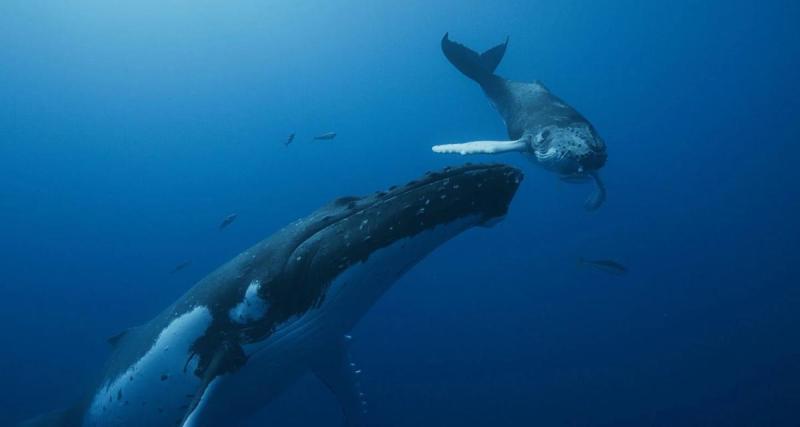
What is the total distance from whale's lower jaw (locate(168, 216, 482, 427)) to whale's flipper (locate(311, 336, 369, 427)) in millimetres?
324

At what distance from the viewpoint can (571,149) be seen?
6797mm

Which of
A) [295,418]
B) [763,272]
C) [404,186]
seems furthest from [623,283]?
[404,186]

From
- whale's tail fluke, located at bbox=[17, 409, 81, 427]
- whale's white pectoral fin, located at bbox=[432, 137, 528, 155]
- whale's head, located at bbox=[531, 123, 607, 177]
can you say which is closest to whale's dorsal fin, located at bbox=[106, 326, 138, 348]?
whale's tail fluke, located at bbox=[17, 409, 81, 427]

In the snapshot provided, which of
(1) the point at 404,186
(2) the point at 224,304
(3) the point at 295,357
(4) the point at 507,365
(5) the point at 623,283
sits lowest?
(3) the point at 295,357

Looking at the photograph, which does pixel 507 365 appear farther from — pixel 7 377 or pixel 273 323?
pixel 7 377

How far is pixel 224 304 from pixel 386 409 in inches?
601

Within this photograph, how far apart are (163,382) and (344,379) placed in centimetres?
220

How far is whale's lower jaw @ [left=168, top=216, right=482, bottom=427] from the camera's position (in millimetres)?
3260

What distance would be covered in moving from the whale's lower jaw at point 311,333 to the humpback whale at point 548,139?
3.56m

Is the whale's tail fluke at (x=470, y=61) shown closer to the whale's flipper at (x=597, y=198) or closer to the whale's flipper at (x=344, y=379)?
the whale's flipper at (x=597, y=198)

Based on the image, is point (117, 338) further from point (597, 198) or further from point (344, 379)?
point (597, 198)

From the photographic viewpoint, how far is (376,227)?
3.12 metres

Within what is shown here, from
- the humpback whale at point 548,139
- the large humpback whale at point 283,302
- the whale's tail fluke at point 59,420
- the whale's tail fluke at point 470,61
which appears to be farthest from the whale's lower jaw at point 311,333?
the whale's tail fluke at point 470,61

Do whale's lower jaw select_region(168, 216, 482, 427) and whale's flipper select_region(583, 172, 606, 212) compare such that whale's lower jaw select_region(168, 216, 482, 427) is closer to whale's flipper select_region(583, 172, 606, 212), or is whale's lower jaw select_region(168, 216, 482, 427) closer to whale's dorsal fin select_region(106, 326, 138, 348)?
whale's dorsal fin select_region(106, 326, 138, 348)
